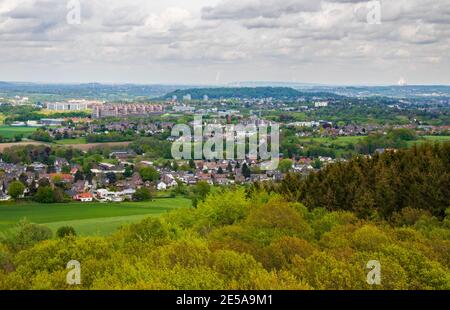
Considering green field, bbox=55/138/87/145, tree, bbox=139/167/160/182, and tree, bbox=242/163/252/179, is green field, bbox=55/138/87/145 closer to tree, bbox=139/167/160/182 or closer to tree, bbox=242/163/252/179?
tree, bbox=139/167/160/182

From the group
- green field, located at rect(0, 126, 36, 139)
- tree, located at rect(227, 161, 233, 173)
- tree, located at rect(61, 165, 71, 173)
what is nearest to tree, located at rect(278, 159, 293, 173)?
tree, located at rect(227, 161, 233, 173)

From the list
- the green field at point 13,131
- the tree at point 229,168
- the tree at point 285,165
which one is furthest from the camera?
the green field at point 13,131

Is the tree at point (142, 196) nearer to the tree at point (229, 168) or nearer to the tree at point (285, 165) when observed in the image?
the tree at point (229, 168)

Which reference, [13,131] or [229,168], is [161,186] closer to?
[229,168]

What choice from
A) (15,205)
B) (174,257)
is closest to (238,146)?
(15,205)

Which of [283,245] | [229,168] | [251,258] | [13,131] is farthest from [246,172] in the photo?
[13,131]

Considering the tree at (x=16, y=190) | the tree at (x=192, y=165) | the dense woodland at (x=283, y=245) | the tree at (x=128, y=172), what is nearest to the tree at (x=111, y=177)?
the tree at (x=128, y=172)
